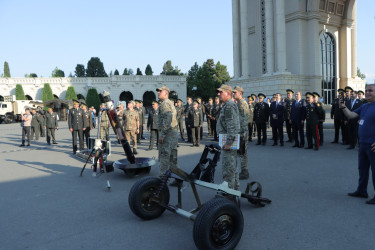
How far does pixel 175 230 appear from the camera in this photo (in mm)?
4035

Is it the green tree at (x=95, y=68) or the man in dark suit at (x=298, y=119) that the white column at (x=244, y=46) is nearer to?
the man in dark suit at (x=298, y=119)

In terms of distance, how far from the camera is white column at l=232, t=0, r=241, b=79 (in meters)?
29.2

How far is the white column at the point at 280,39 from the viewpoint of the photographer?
25.0m

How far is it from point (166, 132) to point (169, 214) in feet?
6.37

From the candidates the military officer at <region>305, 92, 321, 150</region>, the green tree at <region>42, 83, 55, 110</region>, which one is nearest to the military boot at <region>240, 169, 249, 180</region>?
the military officer at <region>305, 92, 321, 150</region>

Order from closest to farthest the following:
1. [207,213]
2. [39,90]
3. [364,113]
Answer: [207,213]
[364,113]
[39,90]

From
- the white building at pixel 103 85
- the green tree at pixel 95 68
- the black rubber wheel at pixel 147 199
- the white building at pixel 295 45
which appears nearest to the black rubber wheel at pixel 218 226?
the black rubber wheel at pixel 147 199

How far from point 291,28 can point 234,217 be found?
84.5ft

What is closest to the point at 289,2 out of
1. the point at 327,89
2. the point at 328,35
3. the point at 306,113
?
the point at 328,35

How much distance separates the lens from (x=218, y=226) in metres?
3.39

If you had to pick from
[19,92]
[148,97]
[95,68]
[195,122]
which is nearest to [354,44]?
[195,122]

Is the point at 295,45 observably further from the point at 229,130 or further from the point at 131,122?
the point at 229,130

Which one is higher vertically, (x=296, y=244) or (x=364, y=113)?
(x=364, y=113)

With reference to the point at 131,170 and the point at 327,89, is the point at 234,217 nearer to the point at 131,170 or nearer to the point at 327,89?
the point at 131,170
